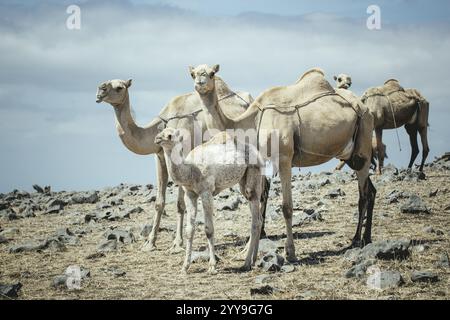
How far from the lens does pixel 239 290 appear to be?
8656 mm

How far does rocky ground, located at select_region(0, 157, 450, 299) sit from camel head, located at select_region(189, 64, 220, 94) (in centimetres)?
311

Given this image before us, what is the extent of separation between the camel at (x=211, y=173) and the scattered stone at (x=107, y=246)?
11.4 ft

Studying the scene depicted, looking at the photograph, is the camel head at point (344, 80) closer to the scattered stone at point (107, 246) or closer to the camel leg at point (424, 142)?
the camel leg at point (424, 142)

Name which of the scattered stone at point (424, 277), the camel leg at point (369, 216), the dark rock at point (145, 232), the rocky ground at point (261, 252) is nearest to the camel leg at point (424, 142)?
the rocky ground at point (261, 252)

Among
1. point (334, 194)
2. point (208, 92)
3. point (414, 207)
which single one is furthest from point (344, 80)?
point (208, 92)

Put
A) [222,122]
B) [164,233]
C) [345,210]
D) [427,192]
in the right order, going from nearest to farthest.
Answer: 1. [222,122]
2. [164,233]
3. [345,210]
4. [427,192]

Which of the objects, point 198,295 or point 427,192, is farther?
point 427,192

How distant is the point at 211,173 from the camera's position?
9742mm

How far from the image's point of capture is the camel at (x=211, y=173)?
9.58 m

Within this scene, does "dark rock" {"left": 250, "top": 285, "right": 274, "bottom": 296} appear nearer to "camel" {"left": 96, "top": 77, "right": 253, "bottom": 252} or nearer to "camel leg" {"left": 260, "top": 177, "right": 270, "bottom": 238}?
"camel leg" {"left": 260, "top": 177, "right": 270, "bottom": 238}

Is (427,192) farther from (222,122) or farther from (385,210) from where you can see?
(222,122)

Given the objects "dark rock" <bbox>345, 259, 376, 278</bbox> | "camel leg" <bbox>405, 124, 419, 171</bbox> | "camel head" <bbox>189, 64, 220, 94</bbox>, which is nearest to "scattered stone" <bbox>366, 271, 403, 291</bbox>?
"dark rock" <bbox>345, 259, 376, 278</bbox>
